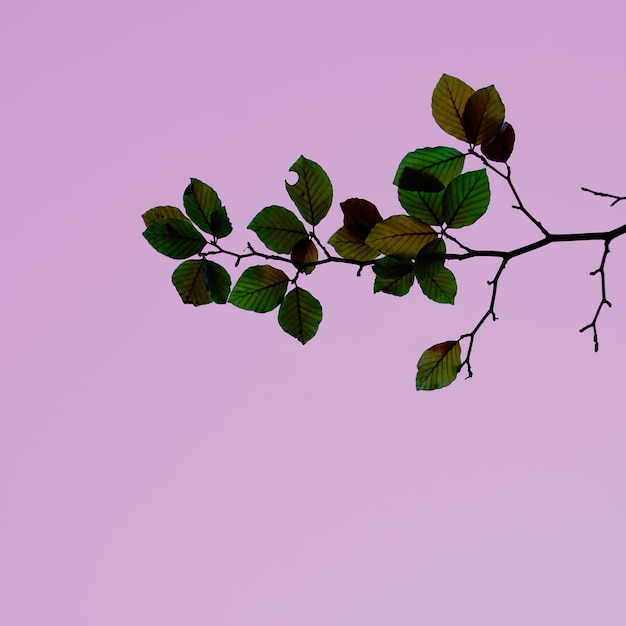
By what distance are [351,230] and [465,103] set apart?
0.54 feet

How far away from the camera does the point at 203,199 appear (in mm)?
756

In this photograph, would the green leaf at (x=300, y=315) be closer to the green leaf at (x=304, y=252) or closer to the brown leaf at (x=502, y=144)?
the green leaf at (x=304, y=252)

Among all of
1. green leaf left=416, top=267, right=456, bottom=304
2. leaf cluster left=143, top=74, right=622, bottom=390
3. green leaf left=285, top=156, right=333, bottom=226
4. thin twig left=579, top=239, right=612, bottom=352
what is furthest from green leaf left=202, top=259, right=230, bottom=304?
thin twig left=579, top=239, right=612, bottom=352

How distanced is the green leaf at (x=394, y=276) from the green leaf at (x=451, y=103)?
0.45 ft

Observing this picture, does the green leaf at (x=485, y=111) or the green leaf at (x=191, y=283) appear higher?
the green leaf at (x=485, y=111)

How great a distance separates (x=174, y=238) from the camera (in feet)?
2.42

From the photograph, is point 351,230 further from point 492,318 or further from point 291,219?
point 492,318

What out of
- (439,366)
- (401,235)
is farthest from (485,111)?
(439,366)

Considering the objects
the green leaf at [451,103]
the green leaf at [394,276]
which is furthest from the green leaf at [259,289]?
the green leaf at [451,103]

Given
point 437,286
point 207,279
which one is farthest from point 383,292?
point 207,279

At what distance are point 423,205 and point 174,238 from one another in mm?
249

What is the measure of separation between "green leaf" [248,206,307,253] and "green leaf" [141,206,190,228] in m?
0.09

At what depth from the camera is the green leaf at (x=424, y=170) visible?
2.16ft

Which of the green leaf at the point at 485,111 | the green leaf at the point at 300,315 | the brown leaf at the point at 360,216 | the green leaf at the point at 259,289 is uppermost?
the green leaf at the point at 485,111
